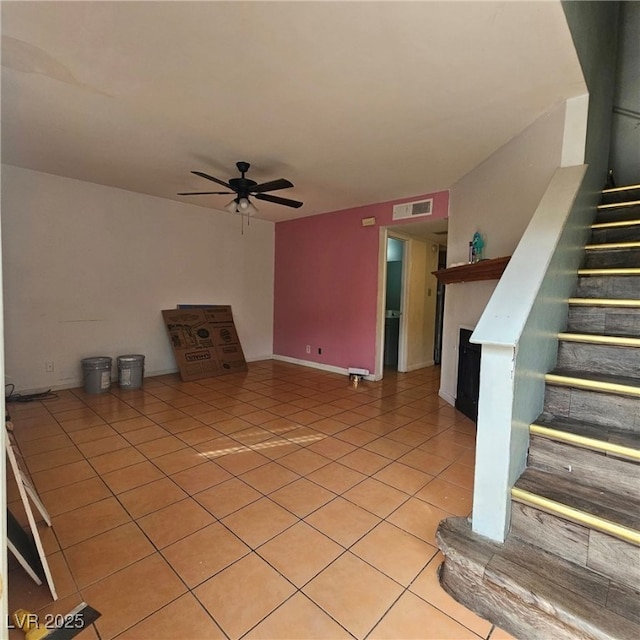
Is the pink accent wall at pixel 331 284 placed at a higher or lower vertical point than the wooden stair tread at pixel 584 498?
higher

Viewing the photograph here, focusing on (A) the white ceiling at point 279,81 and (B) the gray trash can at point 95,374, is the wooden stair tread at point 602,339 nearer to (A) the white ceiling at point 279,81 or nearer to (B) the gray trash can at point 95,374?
(A) the white ceiling at point 279,81

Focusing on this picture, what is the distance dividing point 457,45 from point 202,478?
2836mm

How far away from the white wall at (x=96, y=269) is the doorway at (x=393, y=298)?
2405 millimetres

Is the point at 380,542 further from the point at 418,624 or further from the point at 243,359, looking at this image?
the point at 243,359

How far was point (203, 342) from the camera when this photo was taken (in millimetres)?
5000

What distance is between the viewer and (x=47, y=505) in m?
1.91

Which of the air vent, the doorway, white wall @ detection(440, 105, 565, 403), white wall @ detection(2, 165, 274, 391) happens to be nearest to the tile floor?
white wall @ detection(2, 165, 274, 391)

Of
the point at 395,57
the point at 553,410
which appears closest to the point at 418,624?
the point at 553,410

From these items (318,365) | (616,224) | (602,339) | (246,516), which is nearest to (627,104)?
(616,224)

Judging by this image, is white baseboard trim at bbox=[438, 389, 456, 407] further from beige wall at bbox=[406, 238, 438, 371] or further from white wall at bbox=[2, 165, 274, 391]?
white wall at bbox=[2, 165, 274, 391]

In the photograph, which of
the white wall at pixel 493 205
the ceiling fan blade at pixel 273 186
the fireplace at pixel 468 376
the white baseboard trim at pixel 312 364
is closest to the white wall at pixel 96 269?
the white baseboard trim at pixel 312 364

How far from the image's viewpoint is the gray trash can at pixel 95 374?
3.89 m

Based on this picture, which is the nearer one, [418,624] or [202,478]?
[418,624]

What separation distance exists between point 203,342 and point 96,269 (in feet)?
5.30
